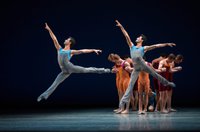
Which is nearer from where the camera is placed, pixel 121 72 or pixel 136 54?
pixel 136 54

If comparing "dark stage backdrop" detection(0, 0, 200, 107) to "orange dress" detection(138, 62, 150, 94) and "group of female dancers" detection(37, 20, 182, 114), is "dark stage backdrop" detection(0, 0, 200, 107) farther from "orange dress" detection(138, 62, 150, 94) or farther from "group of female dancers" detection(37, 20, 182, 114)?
"orange dress" detection(138, 62, 150, 94)

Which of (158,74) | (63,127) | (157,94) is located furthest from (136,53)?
(63,127)

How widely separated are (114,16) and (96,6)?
57 centimetres

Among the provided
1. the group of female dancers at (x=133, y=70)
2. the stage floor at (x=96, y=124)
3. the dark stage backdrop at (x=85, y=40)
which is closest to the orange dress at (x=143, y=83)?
the group of female dancers at (x=133, y=70)

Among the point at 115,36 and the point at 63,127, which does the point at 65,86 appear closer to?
the point at 115,36

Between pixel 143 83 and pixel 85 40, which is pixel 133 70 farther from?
pixel 85 40

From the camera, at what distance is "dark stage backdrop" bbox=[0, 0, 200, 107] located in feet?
40.9

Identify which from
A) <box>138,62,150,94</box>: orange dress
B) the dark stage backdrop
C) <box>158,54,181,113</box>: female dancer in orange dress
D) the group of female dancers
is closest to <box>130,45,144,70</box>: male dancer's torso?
the group of female dancers

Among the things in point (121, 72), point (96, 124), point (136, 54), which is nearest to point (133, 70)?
point (136, 54)

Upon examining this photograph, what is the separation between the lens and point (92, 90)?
42.3 feet

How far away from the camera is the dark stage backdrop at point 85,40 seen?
12469 millimetres

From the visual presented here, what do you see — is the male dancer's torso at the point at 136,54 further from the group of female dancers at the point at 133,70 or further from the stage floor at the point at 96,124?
the stage floor at the point at 96,124

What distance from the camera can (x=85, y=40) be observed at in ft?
41.7

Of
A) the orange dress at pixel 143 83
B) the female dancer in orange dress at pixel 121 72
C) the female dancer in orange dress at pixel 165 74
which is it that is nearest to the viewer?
the orange dress at pixel 143 83
